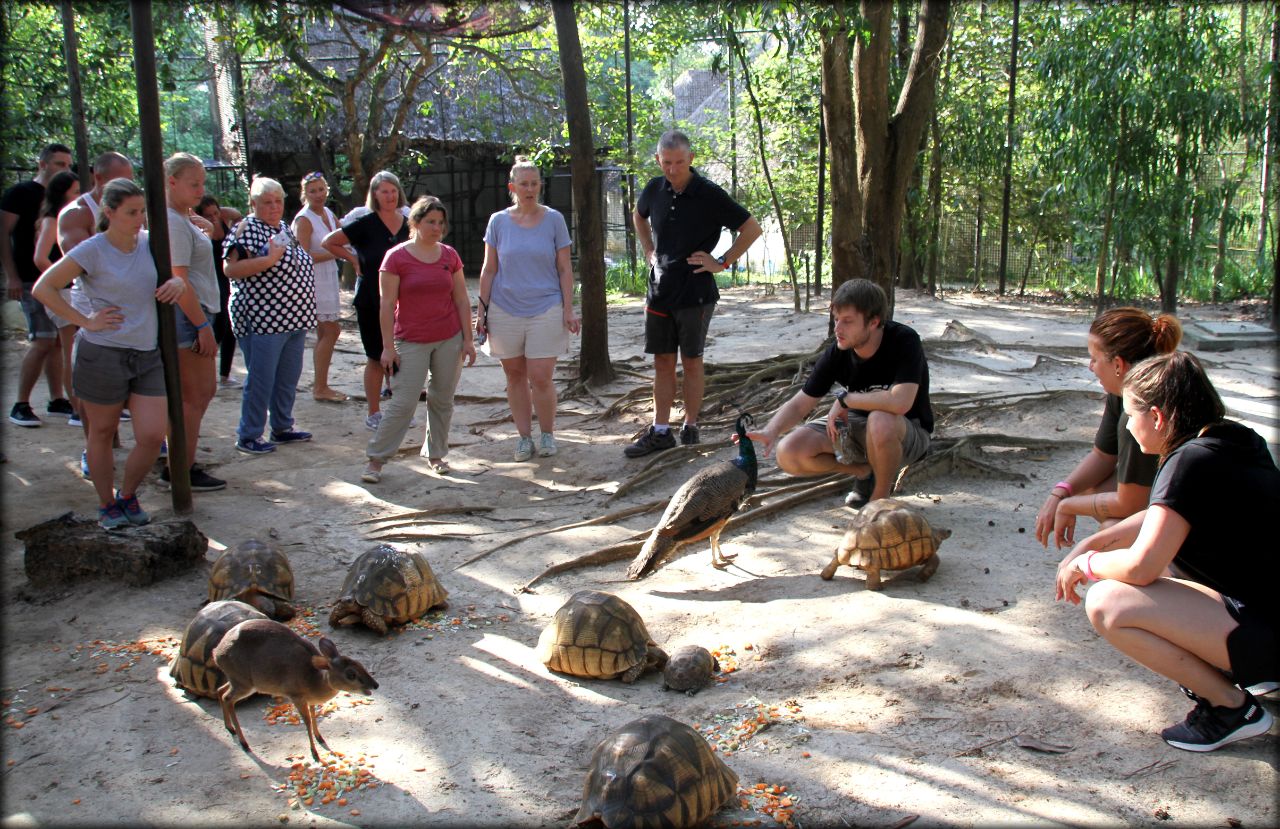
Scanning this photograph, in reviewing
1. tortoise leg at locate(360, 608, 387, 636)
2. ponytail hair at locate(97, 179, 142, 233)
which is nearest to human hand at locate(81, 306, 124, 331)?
ponytail hair at locate(97, 179, 142, 233)

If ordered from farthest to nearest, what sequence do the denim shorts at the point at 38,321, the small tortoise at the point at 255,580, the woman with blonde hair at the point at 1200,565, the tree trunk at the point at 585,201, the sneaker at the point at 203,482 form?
the tree trunk at the point at 585,201 → the denim shorts at the point at 38,321 → the sneaker at the point at 203,482 → the small tortoise at the point at 255,580 → the woman with blonde hair at the point at 1200,565

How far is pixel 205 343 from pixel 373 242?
6.67ft

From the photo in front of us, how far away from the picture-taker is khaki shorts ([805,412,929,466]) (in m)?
5.56

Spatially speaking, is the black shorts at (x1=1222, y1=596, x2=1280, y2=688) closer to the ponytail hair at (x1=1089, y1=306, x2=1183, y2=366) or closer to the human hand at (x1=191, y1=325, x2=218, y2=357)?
the ponytail hair at (x1=1089, y1=306, x2=1183, y2=366)

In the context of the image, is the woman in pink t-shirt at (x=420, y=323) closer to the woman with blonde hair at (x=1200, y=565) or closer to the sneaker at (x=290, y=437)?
the sneaker at (x=290, y=437)

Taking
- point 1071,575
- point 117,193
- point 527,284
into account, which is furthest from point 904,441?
point 117,193

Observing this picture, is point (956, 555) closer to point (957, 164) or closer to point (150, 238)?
point (150, 238)

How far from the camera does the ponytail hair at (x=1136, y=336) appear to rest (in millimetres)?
3959

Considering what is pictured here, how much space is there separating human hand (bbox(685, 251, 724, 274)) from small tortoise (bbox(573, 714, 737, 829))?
4476mm

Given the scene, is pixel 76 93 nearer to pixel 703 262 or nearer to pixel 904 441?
pixel 703 262

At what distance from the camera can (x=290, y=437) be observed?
26.8 feet

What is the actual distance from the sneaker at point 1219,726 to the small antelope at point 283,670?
8.97 feet

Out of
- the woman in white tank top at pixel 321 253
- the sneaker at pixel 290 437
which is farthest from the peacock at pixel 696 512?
the woman in white tank top at pixel 321 253

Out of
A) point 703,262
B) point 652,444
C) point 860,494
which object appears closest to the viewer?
point 860,494
